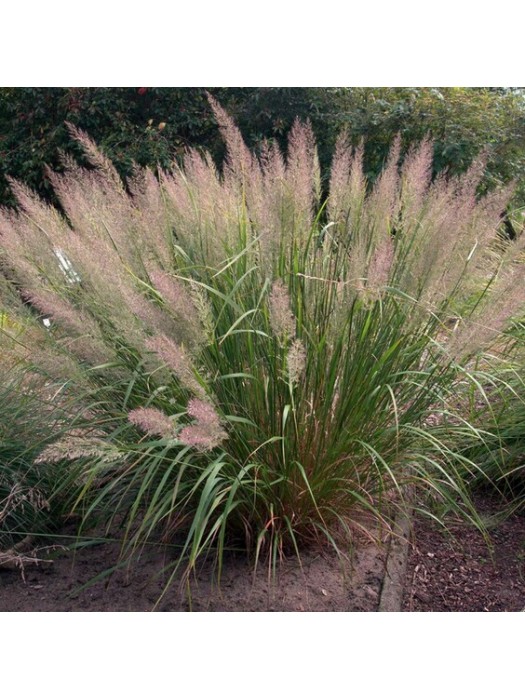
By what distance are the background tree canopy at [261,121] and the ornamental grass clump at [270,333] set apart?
424cm

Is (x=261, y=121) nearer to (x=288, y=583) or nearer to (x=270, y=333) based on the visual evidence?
(x=270, y=333)

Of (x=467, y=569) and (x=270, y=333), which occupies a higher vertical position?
(x=270, y=333)

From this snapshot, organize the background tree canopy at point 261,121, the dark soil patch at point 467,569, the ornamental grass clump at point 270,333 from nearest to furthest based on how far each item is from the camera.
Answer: the ornamental grass clump at point 270,333 < the dark soil patch at point 467,569 < the background tree canopy at point 261,121

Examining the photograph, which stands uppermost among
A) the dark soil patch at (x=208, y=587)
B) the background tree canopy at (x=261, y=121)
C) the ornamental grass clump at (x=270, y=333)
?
the background tree canopy at (x=261, y=121)

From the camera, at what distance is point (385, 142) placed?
24.8 feet

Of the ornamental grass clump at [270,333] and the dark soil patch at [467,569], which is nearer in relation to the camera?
the ornamental grass clump at [270,333]

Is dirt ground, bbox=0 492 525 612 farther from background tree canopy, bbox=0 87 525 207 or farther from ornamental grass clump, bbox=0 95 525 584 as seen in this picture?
background tree canopy, bbox=0 87 525 207

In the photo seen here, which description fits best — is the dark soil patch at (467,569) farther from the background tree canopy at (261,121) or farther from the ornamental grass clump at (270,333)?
the background tree canopy at (261,121)

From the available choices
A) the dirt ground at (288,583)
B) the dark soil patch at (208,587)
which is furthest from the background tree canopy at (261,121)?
the dark soil patch at (208,587)

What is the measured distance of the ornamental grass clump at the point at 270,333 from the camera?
8.77 feet

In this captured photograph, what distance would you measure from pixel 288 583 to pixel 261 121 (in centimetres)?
612

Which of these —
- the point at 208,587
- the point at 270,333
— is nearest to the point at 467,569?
the point at 208,587

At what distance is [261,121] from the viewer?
8016 millimetres

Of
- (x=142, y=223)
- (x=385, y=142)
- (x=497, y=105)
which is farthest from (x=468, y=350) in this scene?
(x=497, y=105)
